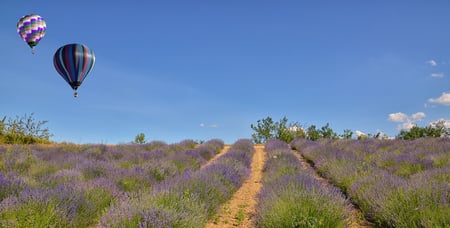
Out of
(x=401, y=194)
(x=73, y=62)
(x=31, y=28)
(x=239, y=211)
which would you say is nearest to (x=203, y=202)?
(x=239, y=211)

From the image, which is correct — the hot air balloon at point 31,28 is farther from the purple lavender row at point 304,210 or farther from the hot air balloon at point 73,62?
the purple lavender row at point 304,210

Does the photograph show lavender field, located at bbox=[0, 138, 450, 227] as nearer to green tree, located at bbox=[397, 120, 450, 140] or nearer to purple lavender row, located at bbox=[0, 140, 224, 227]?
purple lavender row, located at bbox=[0, 140, 224, 227]

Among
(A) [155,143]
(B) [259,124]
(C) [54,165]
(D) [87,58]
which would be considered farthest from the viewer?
(B) [259,124]

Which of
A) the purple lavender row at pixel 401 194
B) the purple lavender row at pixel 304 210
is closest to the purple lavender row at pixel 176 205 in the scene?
the purple lavender row at pixel 304 210

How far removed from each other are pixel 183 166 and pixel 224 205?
328cm

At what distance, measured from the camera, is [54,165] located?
28.2ft

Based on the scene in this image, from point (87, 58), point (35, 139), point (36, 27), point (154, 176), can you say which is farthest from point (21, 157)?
point (36, 27)

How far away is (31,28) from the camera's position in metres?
17.9

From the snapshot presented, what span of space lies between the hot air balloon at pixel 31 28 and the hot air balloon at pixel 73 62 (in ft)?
18.6

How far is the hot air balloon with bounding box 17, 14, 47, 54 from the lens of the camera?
58.8 ft

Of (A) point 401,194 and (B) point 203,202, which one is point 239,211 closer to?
(B) point 203,202

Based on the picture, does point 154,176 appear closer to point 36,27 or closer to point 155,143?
point 155,143

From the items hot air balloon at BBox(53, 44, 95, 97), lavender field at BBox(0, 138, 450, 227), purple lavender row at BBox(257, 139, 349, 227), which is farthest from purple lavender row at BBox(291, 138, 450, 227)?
hot air balloon at BBox(53, 44, 95, 97)

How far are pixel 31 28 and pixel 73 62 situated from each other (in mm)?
6669
